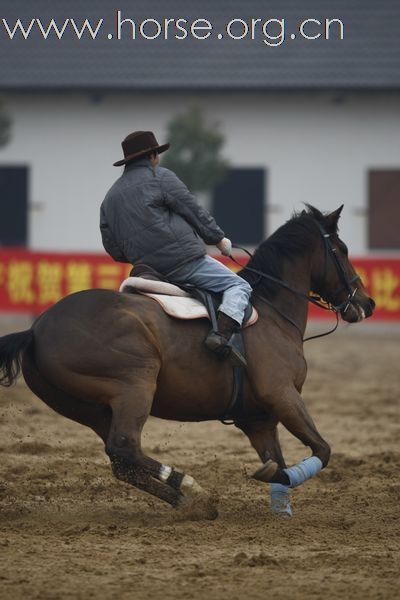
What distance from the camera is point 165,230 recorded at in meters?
7.05

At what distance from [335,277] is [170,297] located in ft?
4.67

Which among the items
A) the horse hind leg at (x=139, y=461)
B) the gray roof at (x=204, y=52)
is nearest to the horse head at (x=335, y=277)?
the horse hind leg at (x=139, y=461)

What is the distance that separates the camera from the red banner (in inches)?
749

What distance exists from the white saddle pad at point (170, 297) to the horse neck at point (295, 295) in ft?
2.03

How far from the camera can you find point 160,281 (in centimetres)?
709

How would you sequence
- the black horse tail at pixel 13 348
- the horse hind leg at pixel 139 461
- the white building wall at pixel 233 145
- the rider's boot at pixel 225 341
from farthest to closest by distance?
the white building wall at pixel 233 145, the rider's boot at pixel 225 341, the black horse tail at pixel 13 348, the horse hind leg at pixel 139 461

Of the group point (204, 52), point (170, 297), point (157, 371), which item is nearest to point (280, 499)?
point (157, 371)

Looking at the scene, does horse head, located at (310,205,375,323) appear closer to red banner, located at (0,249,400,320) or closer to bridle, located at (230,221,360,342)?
bridle, located at (230,221,360,342)

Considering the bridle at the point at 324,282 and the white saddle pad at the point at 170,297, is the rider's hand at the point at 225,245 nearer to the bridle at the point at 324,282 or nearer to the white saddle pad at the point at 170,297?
the bridle at the point at 324,282

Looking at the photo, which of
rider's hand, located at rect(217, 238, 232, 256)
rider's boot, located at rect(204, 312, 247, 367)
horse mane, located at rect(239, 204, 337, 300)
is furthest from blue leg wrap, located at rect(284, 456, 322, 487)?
rider's hand, located at rect(217, 238, 232, 256)

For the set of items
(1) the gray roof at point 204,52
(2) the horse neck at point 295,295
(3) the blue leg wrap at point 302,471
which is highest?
(1) the gray roof at point 204,52

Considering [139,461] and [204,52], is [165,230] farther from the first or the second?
[204,52]

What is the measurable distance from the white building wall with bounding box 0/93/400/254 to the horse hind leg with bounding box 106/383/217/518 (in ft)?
56.9

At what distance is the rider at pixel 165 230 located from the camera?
7.05 m
